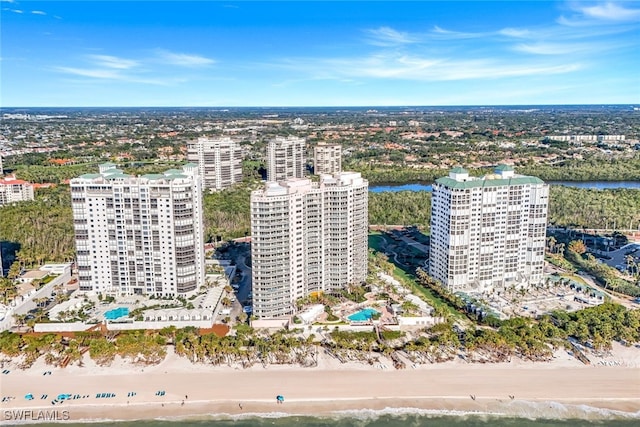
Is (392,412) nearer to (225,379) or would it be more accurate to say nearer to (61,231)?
(225,379)

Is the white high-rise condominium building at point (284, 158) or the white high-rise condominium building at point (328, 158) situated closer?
the white high-rise condominium building at point (284, 158)

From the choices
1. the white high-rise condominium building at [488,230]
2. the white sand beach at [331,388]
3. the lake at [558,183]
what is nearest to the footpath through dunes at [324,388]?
the white sand beach at [331,388]

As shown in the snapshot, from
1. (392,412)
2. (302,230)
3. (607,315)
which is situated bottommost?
(392,412)

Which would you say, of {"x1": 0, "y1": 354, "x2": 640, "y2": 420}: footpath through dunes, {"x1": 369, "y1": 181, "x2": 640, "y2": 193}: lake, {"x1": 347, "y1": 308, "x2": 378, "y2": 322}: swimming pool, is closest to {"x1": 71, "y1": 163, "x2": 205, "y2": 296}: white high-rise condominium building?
{"x1": 0, "y1": 354, "x2": 640, "y2": 420}: footpath through dunes

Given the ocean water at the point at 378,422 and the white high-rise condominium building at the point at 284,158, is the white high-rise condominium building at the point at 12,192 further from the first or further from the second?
the ocean water at the point at 378,422

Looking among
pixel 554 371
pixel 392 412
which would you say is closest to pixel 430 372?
pixel 392 412

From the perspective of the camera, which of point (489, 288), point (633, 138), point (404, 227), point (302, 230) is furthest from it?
point (633, 138)

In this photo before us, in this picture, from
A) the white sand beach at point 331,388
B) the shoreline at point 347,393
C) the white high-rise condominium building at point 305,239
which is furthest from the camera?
the white high-rise condominium building at point 305,239

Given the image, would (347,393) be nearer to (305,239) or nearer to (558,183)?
(305,239)
